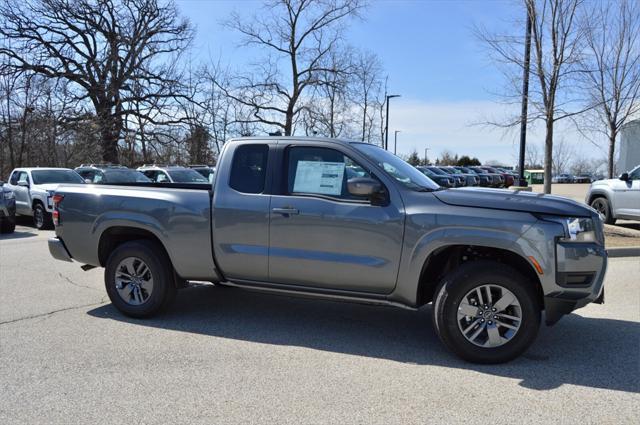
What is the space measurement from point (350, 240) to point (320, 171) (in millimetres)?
761

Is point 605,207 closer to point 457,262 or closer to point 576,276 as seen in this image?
point 457,262

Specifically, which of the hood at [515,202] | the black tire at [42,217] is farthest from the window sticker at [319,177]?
the black tire at [42,217]

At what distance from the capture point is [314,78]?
101ft

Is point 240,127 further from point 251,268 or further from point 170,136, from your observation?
point 251,268

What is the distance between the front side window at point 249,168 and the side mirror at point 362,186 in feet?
3.30

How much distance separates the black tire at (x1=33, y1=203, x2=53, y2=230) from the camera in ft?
47.9

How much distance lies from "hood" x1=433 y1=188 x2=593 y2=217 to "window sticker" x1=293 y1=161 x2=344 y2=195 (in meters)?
0.91

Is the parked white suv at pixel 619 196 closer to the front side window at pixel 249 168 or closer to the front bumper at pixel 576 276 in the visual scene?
the front bumper at pixel 576 276

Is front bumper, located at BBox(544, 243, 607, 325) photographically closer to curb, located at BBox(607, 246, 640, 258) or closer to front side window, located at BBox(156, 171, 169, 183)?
curb, located at BBox(607, 246, 640, 258)

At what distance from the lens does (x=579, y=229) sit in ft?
13.8

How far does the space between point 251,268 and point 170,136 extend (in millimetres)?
31496

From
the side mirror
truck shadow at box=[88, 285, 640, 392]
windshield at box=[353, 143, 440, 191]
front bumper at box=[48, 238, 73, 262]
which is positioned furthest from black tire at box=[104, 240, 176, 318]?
windshield at box=[353, 143, 440, 191]

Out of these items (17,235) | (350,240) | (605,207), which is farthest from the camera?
(17,235)

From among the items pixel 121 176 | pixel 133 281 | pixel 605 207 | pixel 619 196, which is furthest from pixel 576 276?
pixel 121 176
